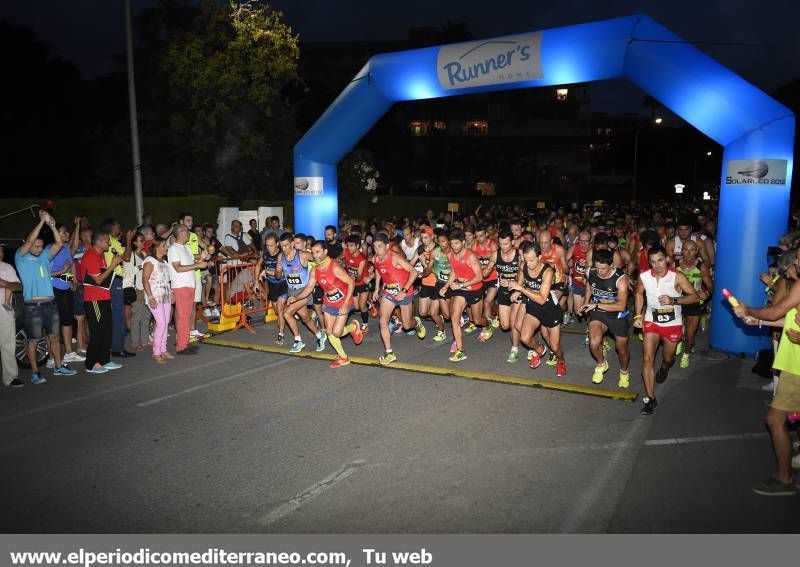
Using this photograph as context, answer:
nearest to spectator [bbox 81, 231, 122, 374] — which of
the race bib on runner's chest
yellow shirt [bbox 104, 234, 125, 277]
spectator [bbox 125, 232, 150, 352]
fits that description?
yellow shirt [bbox 104, 234, 125, 277]

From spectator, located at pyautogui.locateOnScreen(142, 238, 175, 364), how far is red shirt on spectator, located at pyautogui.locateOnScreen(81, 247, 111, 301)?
0.56 m

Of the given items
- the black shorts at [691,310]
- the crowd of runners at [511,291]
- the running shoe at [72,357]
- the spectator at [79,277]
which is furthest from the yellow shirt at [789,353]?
the running shoe at [72,357]

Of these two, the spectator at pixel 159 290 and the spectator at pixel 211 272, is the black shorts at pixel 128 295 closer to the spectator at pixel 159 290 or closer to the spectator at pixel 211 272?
the spectator at pixel 159 290

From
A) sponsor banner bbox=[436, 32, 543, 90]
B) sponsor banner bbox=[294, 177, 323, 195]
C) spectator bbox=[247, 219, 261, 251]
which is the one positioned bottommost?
spectator bbox=[247, 219, 261, 251]

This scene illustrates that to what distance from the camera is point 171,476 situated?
222 inches

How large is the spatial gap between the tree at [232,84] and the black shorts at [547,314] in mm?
19639

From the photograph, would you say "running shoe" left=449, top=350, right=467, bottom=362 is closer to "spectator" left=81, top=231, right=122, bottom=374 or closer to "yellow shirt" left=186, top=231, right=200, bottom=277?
"spectator" left=81, top=231, right=122, bottom=374

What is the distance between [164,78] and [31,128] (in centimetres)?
Answer: 966

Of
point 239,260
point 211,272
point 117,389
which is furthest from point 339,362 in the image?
point 211,272

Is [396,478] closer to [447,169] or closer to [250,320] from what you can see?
[250,320]

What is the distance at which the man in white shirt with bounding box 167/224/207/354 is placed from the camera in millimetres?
9570

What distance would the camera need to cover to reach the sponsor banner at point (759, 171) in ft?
30.1

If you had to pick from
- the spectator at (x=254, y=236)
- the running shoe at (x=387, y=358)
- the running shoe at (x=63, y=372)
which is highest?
the spectator at (x=254, y=236)

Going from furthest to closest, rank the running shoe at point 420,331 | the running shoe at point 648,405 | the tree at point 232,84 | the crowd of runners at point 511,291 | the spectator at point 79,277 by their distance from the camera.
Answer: the tree at point 232,84 < the running shoe at point 420,331 < the spectator at point 79,277 < the crowd of runners at point 511,291 < the running shoe at point 648,405
